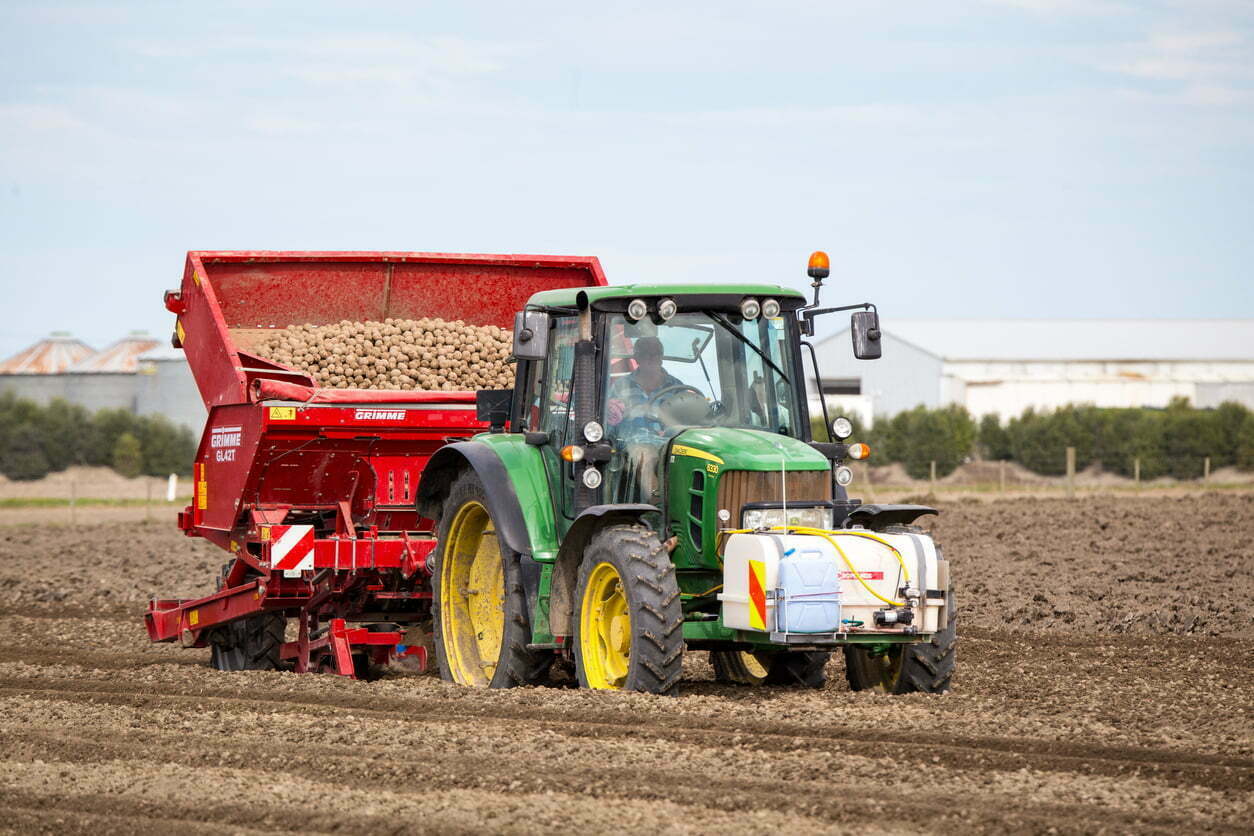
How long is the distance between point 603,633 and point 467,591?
1.60 m

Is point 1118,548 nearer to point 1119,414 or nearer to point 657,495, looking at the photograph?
point 657,495

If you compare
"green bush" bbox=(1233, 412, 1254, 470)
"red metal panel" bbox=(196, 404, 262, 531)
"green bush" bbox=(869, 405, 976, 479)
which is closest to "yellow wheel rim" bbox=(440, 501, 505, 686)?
"red metal panel" bbox=(196, 404, 262, 531)

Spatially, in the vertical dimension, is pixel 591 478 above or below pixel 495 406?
below

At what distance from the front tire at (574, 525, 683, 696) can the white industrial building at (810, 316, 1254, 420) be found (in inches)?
2020

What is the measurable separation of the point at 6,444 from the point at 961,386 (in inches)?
1326

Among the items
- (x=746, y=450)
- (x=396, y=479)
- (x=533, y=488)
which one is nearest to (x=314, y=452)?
(x=396, y=479)

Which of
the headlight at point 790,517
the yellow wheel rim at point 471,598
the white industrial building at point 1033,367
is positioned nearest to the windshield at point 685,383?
the headlight at point 790,517

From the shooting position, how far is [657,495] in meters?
8.74

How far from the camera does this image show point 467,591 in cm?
1006

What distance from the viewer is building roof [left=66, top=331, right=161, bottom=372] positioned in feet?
235

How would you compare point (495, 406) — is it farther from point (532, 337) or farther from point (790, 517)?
point (790, 517)

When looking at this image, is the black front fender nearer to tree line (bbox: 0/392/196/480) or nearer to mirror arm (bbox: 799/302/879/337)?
mirror arm (bbox: 799/302/879/337)

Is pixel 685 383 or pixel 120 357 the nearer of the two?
pixel 685 383

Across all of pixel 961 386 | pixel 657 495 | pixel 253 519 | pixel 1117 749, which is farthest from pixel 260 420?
pixel 961 386
